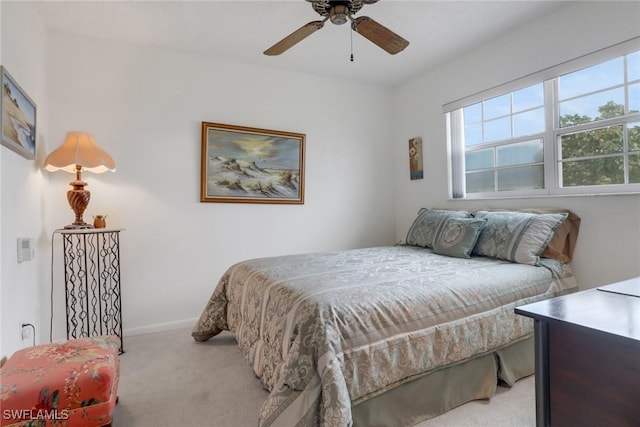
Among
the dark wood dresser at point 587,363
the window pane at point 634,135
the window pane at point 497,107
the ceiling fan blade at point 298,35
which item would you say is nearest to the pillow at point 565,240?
the window pane at point 634,135

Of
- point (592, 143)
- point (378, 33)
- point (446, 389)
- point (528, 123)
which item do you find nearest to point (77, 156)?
point (378, 33)

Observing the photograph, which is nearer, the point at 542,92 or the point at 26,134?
the point at 26,134

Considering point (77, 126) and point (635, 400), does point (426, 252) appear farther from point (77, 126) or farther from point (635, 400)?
point (77, 126)

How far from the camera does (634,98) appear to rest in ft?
6.97

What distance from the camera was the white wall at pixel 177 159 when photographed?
8.80 ft

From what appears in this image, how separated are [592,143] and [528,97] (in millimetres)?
663

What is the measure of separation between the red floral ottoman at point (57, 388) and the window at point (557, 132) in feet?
10.5

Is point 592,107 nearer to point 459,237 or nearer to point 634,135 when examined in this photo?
point 634,135

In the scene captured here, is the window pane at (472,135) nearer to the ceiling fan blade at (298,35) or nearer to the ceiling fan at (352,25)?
the ceiling fan at (352,25)

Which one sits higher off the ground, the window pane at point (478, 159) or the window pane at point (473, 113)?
the window pane at point (473, 113)

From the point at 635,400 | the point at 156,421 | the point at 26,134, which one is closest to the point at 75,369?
the point at 156,421

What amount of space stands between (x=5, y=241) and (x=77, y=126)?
53.1 inches

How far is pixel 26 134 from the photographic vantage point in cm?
199

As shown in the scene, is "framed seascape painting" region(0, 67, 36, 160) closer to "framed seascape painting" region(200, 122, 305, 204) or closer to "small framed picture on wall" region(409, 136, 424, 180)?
"framed seascape painting" region(200, 122, 305, 204)
